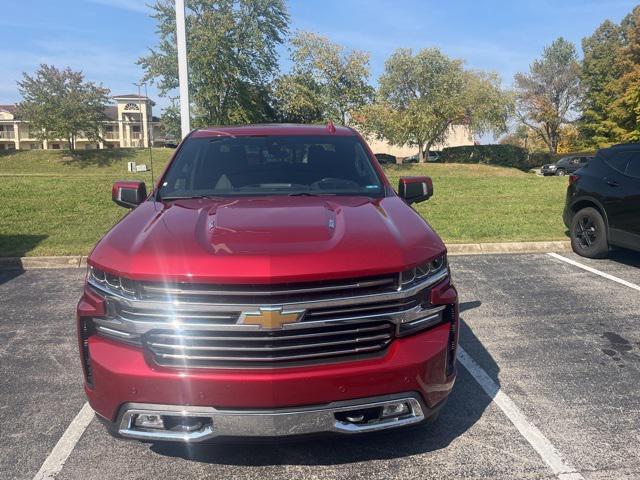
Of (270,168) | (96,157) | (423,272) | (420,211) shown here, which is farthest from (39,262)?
(96,157)

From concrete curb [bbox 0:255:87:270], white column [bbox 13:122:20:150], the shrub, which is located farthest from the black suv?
white column [bbox 13:122:20:150]

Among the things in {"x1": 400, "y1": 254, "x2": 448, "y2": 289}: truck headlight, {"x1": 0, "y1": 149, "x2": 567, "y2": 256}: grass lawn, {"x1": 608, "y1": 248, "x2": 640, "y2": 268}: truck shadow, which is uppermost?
{"x1": 400, "y1": 254, "x2": 448, "y2": 289}: truck headlight

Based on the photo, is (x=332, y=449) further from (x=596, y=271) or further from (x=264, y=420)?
(x=596, y=271)

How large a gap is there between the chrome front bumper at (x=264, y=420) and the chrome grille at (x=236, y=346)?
0.21m

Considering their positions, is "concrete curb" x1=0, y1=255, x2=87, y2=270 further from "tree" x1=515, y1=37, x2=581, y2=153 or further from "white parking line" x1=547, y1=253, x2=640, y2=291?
"tree" x1=515, y1=37, x2=581, y2=153

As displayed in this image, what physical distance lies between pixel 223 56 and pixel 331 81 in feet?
22.5

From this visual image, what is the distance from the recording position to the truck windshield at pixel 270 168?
3.72 m

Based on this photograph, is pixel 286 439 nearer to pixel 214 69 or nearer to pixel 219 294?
pixel 219 294

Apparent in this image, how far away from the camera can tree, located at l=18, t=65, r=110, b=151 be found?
40406 mm

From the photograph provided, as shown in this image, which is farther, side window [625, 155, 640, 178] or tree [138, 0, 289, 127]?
tree [138, 0, 289, 127]

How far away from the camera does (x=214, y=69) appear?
2988 cm

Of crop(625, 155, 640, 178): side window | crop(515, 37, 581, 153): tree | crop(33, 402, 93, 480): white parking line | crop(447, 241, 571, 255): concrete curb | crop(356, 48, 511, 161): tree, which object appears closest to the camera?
crop(33, 402, 93, 480): white parking line

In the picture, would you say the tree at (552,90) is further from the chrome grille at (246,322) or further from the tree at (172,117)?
the chrome grille at (246,322)

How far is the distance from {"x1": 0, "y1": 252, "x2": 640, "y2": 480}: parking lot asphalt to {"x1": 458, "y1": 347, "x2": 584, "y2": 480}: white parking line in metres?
0.03
